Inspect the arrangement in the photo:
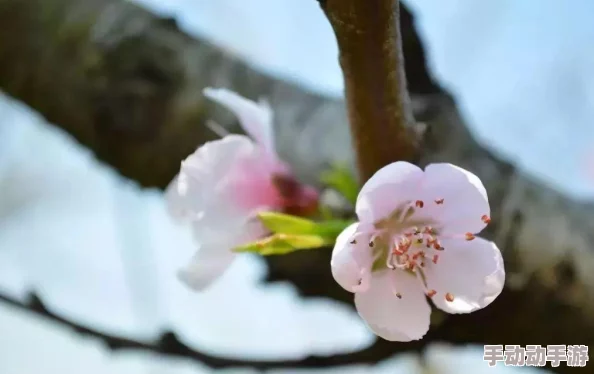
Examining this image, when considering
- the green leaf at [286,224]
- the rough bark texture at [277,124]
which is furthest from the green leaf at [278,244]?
the rough bark texture at [277,124]

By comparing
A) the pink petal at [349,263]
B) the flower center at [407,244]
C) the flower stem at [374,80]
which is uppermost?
the flower stem at [374,80]

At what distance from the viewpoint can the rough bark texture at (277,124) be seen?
38cm

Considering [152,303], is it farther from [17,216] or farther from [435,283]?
[435,283]

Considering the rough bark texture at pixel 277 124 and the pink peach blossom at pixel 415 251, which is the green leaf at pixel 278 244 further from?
the rough bark texture at pixel 277 124

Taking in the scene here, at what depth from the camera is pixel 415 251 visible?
10.1 inches

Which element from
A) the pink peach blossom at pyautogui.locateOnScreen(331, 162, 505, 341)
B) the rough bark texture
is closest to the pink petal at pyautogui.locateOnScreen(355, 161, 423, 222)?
the pink peach blossom at pyautogui.locateOnScreen(331, 162, 505, 341)

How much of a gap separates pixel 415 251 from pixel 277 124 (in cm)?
24

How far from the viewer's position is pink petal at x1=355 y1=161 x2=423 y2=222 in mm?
218

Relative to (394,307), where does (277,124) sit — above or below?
above

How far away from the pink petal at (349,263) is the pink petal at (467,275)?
29mm

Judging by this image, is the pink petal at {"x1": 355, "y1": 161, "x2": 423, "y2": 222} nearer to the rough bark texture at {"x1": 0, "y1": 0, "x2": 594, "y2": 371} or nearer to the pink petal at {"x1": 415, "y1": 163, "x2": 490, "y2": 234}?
the pink petal at {"x1": 415, "y1": 163, "x2": 490, "y2": 234}

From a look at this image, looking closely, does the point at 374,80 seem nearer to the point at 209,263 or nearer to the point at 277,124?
the point at 209,263

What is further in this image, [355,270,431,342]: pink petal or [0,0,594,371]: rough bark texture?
[0,0,594,371]: rough bark texture

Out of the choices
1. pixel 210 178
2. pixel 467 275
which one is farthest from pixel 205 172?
pixel 467 275
